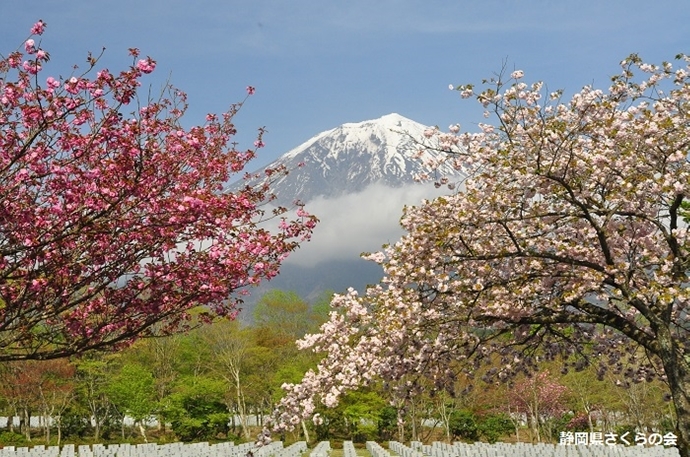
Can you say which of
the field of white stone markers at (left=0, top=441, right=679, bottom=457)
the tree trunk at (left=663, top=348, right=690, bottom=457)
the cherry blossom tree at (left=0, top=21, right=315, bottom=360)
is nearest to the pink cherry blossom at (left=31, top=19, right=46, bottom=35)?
the cherry blossom tree at (left=0, top=21, right=315, bottom=360)

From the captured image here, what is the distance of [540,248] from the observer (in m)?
10.8

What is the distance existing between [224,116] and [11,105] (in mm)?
3832

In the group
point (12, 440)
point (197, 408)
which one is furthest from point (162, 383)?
point (12, 440)

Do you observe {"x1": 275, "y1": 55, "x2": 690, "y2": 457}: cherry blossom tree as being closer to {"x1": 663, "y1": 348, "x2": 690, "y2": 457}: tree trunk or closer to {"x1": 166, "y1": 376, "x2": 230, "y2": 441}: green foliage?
{"x1": 663, "y1": 348, "x2": 690, "y2": 457}: tree trunk

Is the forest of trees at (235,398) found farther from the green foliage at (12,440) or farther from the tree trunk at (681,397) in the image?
the tree trunk at (681,397)

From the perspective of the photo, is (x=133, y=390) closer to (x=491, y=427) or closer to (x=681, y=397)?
(x=491, y=427)

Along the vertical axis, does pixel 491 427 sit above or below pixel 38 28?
below

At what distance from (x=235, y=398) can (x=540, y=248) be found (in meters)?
41.1

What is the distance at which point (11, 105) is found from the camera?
700 centimetres

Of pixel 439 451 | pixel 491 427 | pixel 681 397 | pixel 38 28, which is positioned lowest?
pixel 491 427

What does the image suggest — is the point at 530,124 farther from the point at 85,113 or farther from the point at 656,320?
the point at 85,113

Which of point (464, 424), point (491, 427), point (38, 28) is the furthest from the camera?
point (491, 427)

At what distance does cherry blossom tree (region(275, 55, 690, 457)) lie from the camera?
9047 millimetres

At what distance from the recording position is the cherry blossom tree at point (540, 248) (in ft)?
29.7
